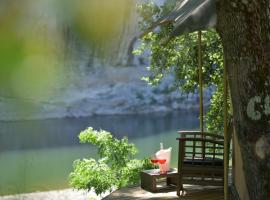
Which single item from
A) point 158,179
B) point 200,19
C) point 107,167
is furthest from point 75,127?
point 200,19

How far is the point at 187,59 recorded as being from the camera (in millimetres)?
6824

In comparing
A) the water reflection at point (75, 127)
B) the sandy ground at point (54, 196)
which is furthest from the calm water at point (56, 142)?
the sandy ground at point (54, 196)

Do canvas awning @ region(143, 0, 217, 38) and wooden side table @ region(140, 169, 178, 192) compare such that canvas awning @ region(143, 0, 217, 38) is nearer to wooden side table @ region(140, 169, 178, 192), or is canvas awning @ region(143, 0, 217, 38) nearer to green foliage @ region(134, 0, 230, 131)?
wooden side table @ region(140, 169, 178, 192)

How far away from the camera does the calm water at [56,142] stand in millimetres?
11641

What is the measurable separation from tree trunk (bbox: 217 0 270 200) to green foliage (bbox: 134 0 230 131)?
3.39 metres

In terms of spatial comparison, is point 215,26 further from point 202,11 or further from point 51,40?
point 51,40

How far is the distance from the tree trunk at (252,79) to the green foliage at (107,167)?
3.91 meters

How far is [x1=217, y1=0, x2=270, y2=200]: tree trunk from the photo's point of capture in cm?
265

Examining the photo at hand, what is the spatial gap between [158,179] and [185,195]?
30 cm

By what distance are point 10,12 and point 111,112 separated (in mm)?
20614

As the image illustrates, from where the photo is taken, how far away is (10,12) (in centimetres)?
282

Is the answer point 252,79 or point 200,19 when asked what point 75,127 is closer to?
point 200,19

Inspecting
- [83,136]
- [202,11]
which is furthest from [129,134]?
[202,11]

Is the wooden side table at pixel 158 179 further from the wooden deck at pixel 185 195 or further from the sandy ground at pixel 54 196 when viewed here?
the sandy ground at pixel 54 196
